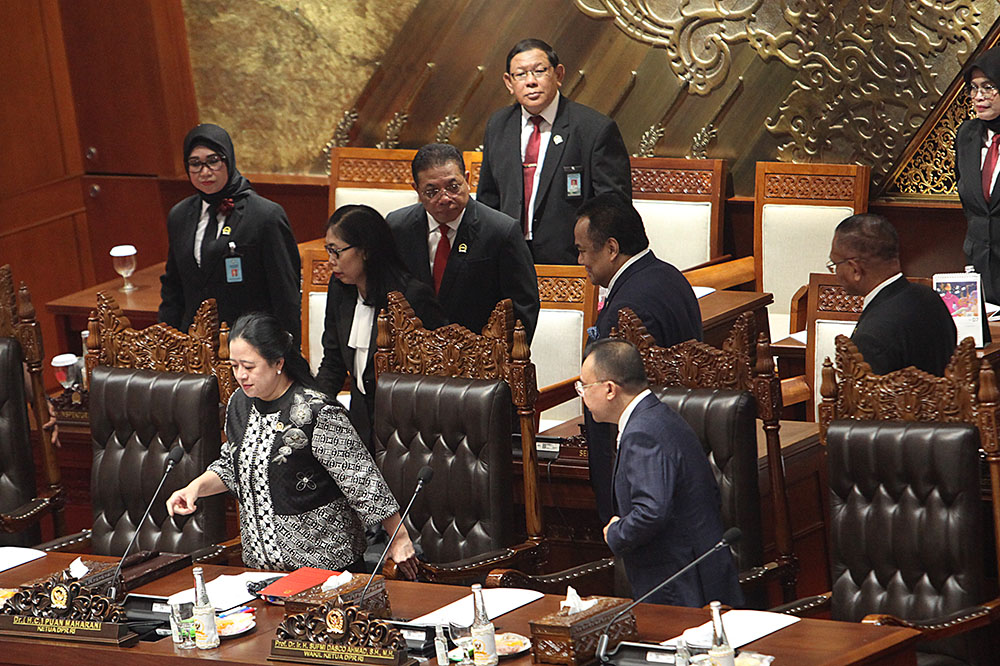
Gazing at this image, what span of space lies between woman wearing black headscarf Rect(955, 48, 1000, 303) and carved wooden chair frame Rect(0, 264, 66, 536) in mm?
3281

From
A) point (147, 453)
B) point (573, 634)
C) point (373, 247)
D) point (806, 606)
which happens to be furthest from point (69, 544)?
point (806, 606)

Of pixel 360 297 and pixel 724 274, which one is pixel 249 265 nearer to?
pixel 360 297

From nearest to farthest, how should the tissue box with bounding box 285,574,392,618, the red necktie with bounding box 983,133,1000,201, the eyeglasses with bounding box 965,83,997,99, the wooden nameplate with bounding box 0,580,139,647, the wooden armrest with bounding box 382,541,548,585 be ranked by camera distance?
the tissue box with bounding box 285,574,392,618, the wooden nameplate with bounding box 0,580,139,647, the wooden armrest with bounding box 382,541,548,585, the eyeglasses with bounding box 965,83,997,99, the red necktie with bounding box 983,133,1000,201

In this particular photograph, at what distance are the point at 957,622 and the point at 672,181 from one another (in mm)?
3452

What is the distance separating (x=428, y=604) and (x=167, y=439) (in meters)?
1.18

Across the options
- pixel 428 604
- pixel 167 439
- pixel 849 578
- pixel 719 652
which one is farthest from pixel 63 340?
pixel 719 652

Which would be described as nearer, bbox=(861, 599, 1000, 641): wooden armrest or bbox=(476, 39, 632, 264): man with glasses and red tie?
bbox=(861, 599, 1000, 641): wooden armrest

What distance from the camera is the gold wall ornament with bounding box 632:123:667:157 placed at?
6.64m

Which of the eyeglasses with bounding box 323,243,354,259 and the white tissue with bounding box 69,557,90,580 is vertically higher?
the eyeglasses with bounding box 323,243,354,259

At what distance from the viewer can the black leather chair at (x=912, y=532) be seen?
3436 mm

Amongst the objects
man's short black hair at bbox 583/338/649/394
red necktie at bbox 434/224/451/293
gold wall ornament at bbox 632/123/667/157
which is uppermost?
gold wall ornament at bbox 632/123/667/157

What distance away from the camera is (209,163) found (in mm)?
4801

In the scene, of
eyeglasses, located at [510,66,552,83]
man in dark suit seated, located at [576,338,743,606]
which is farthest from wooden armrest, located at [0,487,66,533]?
eyeglasses, located at [510,66,552,83]

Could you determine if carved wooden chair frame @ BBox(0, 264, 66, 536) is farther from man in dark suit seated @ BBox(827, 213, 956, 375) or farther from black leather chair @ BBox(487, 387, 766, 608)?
man in dark suit seated @ BBox(827, 213, 956, 375)
